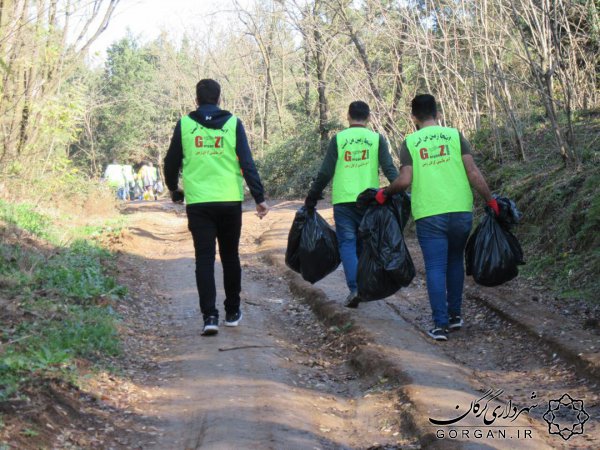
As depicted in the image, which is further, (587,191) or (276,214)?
(276,214)

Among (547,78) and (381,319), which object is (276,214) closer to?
(547,78)

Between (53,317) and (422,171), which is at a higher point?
(422,171)

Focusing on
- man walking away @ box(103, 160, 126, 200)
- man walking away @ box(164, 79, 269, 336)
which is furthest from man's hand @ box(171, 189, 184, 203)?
man walking away @ box(103, 160, 126, 200)

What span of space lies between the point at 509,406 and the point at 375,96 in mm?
8845

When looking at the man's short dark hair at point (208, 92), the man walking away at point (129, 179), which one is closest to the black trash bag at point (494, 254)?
the man's short dark hair at point (208, 92)

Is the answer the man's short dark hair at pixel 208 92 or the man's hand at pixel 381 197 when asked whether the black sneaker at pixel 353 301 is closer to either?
the man's hand at pixel 381 197

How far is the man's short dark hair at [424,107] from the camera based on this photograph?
6.41 metres

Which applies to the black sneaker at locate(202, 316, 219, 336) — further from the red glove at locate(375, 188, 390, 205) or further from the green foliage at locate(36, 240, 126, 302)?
the red glove at locate(375, 188, 390, 205)

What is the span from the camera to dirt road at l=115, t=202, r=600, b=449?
14.2 feet

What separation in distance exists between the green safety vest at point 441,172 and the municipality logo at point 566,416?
6.59 ft

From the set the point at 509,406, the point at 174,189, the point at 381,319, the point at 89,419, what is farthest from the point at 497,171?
the point at 89,419

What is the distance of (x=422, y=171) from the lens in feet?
20.9

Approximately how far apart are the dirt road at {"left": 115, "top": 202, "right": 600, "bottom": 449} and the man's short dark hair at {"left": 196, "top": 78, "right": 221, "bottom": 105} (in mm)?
1998

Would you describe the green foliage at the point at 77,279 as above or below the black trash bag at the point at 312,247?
below
